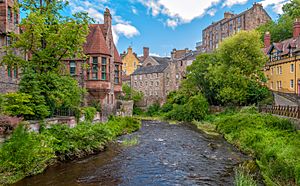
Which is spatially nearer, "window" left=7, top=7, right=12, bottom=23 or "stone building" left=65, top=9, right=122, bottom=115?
"window" left=7, top=7, right=12, bottom=23

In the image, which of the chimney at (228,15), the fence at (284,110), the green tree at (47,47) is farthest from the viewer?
the chimney at (228,15)

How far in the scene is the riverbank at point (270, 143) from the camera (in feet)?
38.9

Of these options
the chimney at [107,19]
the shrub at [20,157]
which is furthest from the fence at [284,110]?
the chimney at [107,19]

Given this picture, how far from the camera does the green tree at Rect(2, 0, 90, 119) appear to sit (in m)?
18.5

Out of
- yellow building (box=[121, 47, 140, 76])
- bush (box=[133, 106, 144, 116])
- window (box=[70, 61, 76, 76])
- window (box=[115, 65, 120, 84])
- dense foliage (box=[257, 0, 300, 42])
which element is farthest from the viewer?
yellow building (box=[121, 47, 140, 76])

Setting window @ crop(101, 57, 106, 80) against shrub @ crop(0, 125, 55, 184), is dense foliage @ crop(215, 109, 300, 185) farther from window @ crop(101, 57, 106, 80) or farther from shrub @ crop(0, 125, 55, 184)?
window @ crop(101, 57, 106, 80)

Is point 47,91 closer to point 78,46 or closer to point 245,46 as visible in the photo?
point 78,46

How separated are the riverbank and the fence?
2.42ft

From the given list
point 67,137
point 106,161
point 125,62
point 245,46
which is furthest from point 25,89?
point 125,62

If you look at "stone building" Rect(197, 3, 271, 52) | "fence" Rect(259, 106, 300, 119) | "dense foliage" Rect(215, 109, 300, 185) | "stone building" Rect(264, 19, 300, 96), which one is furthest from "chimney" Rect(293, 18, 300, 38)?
"stone building" Rect(197, 3, 271, 52)

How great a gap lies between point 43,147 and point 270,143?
14241mm

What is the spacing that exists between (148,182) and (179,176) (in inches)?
73.5

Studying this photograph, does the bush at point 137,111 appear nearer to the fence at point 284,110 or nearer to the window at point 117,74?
the window at point 117,74

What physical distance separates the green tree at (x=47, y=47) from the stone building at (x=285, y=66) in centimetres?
2889
